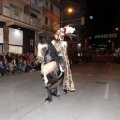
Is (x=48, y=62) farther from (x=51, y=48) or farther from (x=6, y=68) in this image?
(x=6, y=68)

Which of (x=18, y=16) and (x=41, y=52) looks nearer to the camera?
(x=41, y=52)

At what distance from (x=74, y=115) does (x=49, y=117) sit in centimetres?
68

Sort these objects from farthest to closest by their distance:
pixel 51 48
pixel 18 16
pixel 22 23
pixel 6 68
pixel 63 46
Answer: pixel 22 23, pixel 18 16, pixel 6 68, pixel 63 46, pixel 51 48

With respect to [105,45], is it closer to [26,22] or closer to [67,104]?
[26,22]

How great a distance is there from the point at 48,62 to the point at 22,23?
57.0ft

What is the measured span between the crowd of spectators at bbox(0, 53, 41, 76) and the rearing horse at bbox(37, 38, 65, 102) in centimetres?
857

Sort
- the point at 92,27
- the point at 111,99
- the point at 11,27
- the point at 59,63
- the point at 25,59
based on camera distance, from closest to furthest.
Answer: the point at 59,63, the point at 111,99, the point at 25,59, the point at 11,27, the point at 92,27

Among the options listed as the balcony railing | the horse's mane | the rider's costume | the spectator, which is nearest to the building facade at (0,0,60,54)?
the balcony railing

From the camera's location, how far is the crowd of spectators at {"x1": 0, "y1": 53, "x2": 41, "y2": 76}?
48.0 ft

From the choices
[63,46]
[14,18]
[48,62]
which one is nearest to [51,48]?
[48,62]

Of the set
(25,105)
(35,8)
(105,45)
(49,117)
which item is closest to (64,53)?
(25,105)

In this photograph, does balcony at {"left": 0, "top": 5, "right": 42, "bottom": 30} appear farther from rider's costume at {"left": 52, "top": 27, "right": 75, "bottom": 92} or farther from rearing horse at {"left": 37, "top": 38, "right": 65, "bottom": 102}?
rearing horse at {"left": 37, "top": 38, "right": 65, "bottom": 102}

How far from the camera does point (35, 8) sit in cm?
2830

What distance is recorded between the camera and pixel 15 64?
16.1m
